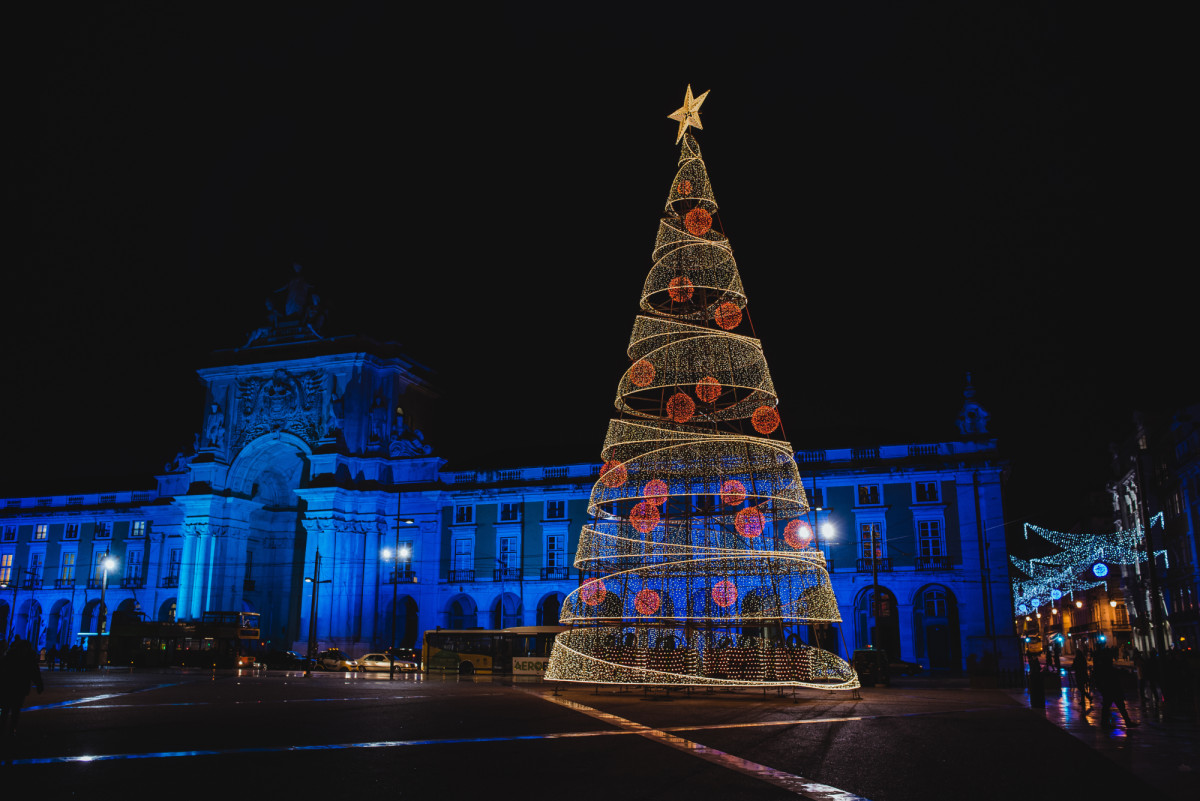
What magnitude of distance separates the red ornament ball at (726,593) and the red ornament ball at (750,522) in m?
1.53

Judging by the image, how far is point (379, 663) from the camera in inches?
2077

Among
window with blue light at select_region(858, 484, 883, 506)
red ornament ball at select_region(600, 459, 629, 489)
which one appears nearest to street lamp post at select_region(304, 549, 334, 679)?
red ornament ball at select_region(600, 459, 629, 489)

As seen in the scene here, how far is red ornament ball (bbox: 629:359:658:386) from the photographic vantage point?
89.1 feet

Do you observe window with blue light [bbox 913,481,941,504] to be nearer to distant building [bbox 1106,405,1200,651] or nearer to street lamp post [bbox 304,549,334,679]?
distant building [bbox 1106,405,1200,651]

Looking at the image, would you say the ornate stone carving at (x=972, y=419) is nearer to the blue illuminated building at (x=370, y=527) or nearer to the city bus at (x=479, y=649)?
the blue illuminated building at (x=370, y=527)

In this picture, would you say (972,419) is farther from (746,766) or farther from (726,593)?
(746,766)

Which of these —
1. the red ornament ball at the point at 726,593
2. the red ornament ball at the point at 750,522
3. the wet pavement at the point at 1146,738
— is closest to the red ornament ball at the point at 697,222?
the red ornament ball at the point at 750,522

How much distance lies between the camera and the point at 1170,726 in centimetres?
1980

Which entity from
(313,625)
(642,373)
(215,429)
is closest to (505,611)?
(313,625)

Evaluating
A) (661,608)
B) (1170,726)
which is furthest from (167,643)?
(1170,726)

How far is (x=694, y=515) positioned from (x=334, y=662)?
110 feet

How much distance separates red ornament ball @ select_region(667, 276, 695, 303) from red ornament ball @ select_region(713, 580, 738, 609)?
7965 millimetres

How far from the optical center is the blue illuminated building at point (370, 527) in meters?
51.0

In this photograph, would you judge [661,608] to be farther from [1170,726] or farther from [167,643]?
[167,643]
